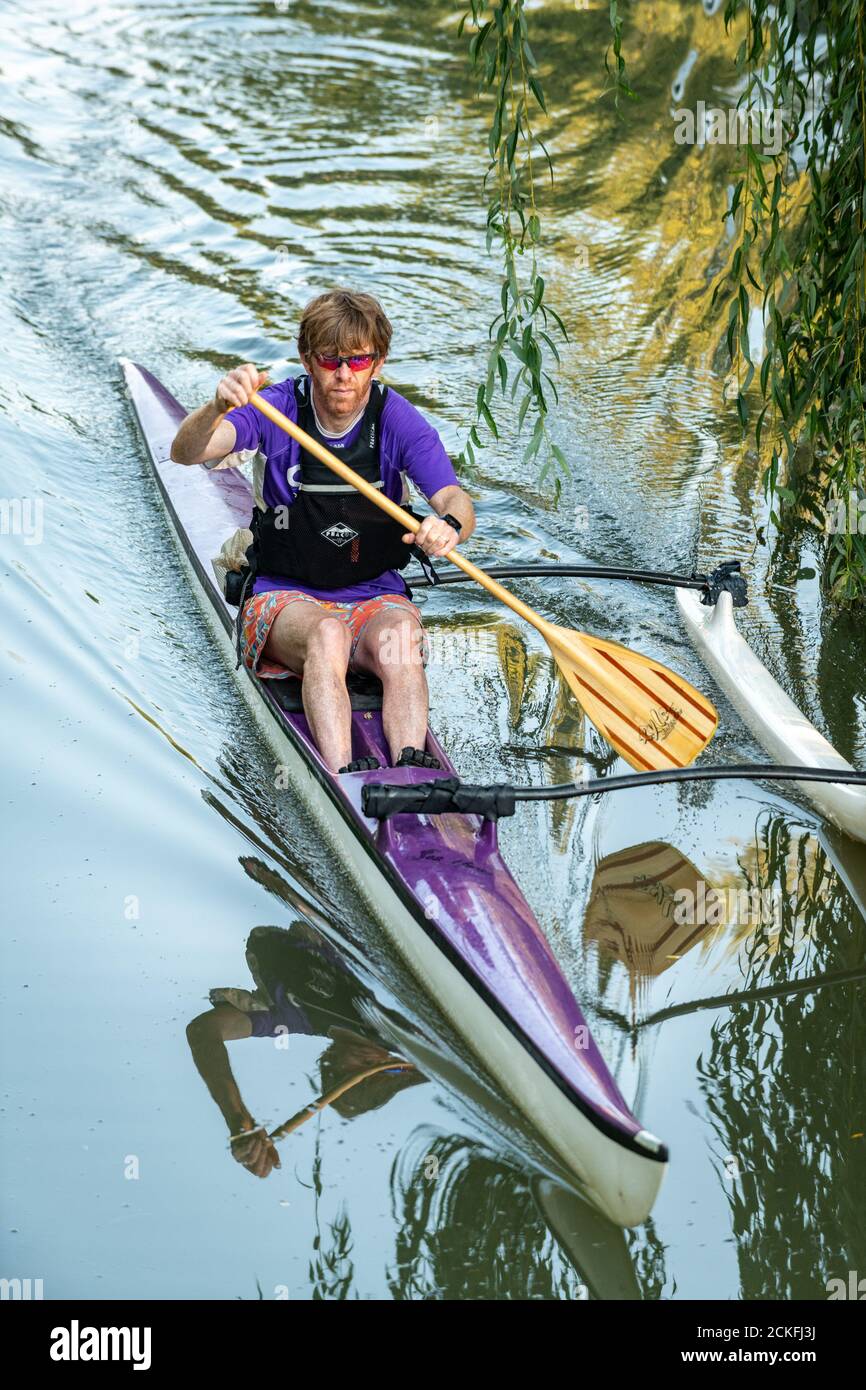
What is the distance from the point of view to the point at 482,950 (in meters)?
3.50

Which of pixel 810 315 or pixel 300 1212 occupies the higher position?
pixel 810 315

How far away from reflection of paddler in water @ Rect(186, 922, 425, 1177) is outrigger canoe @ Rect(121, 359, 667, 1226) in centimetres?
20

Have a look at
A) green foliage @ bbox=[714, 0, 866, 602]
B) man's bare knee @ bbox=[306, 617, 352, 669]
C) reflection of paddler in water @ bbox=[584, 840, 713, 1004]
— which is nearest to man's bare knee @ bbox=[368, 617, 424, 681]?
man's bare knee @ bbox=[306, 617, 352, 669]

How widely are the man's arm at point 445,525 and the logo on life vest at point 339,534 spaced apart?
228 mm

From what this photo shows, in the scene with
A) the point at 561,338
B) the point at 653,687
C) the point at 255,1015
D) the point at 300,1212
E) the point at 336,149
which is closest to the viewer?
the point at 300,1212

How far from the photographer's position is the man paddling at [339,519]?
414 cm

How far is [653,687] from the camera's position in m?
4.58

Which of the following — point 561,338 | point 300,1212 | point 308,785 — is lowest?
point 300,1212

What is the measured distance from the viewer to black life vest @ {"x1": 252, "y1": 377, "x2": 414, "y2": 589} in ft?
14.2

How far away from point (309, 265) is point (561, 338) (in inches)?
81.3

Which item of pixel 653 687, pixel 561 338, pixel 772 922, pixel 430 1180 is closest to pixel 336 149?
pixel 561 338

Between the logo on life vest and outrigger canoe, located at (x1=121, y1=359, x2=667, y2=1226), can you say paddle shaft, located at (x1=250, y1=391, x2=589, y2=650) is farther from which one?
outrigger canoe, located at (x1=121, y1=359, x2=667, y2=1226)

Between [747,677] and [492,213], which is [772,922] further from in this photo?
[492,213]

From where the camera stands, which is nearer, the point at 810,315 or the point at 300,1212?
the point at 300,1212
